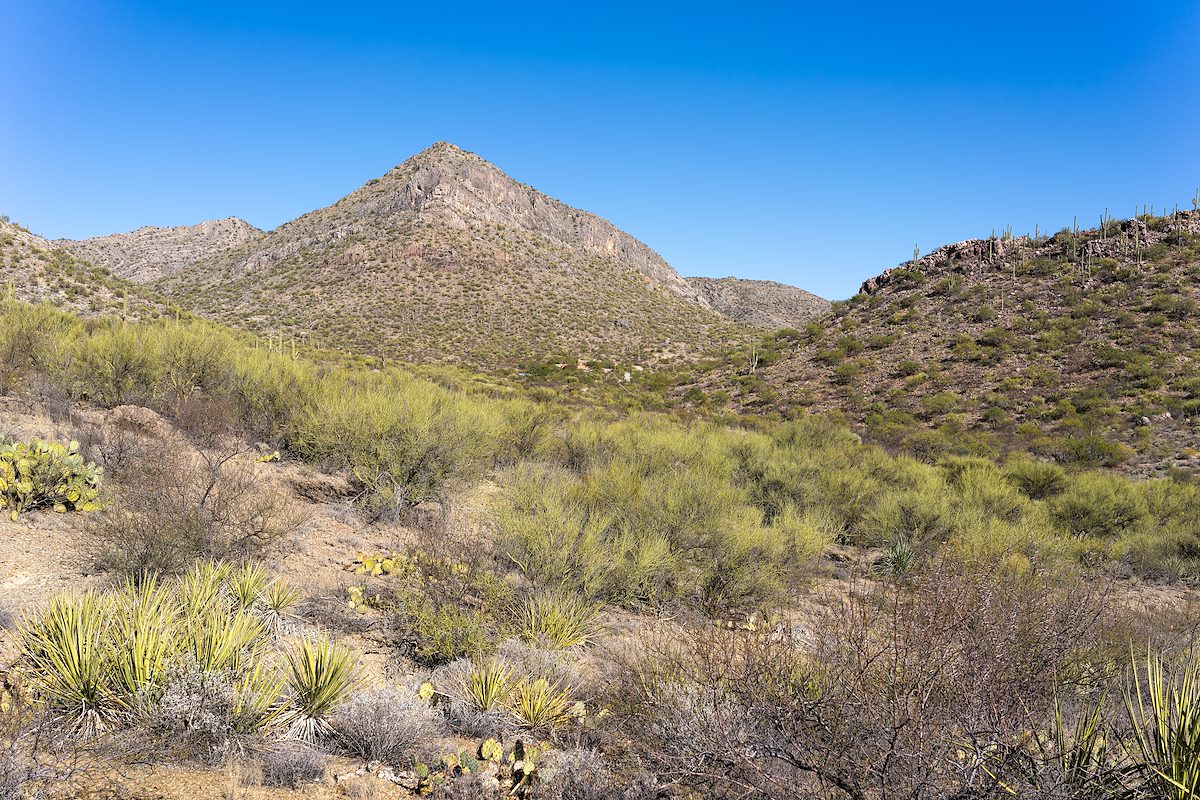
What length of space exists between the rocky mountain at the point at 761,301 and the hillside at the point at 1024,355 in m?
40.0

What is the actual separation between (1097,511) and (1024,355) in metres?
18.6

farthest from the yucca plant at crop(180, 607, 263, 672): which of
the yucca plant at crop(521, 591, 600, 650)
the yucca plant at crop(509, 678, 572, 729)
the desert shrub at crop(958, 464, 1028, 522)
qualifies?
the desert shrub at crop(958, 464, 1028, 522)

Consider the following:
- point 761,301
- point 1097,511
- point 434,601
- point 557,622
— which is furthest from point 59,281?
point 761,301

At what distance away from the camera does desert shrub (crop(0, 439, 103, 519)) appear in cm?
621

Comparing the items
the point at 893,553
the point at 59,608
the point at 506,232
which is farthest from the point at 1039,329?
the point at 506,232

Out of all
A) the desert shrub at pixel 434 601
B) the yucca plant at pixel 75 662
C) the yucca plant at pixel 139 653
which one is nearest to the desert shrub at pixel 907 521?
the desert shrub at pixel 434 601

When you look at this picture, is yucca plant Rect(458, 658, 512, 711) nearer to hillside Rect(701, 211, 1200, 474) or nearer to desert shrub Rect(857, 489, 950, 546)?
desert shrub Rect(857, 489, 950, 546)

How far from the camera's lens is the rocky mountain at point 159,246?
71438 millimetres

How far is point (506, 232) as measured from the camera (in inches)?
2665

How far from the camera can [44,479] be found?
6355 millimetres

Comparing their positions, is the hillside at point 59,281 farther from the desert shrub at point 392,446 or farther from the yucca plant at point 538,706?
the yucca plant at point 538,706

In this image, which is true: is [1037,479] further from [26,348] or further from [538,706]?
[26,348]

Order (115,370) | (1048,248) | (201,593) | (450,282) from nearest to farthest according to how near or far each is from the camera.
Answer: (201,593), (115,370), (1048,248), (450,282)

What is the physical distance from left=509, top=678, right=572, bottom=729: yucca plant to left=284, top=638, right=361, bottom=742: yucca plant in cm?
121
